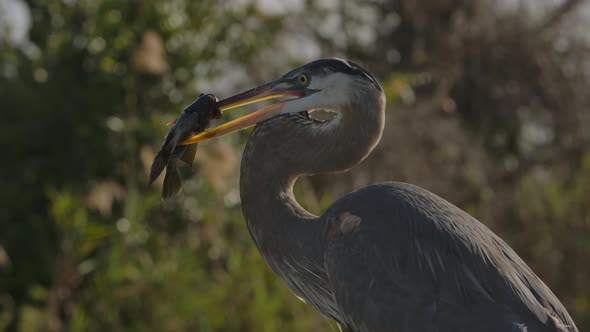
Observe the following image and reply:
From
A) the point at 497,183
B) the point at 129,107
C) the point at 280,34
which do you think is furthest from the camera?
the point at 497,183

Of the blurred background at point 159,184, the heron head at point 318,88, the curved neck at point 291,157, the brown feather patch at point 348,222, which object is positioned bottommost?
the blurred background at point 159,184

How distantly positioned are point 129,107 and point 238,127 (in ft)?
16.7

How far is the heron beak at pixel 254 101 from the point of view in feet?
11.5

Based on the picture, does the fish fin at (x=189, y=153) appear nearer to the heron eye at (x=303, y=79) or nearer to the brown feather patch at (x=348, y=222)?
the heron eye at (x=303, y=79)

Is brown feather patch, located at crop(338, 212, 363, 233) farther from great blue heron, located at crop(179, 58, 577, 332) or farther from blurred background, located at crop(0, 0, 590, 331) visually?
blurred background, located at crop(0, 0, 590, 331)

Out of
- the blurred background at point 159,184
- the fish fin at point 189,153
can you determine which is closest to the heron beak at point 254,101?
the fish fin at point 189,153

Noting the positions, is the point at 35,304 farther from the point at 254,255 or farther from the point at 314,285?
the point at 314,285

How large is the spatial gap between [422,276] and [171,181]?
97 centimetres

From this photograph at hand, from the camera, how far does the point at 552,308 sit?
3322 millimetres

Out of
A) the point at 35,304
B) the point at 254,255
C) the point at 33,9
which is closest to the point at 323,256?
the point at 254,255

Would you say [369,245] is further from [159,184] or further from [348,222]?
[159,184]

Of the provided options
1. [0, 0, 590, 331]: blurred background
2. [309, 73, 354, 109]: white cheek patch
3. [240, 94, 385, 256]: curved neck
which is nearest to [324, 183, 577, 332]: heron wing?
[240, 94, 385, 256]: curved neck

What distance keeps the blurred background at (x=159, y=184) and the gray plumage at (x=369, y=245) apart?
3.74 meters

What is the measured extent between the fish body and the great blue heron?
5 cm
